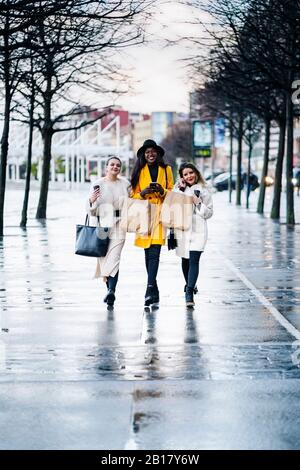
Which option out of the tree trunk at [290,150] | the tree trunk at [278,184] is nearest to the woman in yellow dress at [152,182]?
the tree trunk at [290,150]

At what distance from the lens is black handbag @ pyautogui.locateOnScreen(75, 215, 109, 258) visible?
13.9m

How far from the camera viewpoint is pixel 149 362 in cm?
970

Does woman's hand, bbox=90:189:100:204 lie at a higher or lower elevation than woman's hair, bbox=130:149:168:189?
lower

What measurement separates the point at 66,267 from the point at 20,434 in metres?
12.5

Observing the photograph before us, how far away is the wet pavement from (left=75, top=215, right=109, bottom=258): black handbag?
56 centimetres

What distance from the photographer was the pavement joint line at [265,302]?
11766 mm

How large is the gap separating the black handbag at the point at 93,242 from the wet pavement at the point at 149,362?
0.56 meters

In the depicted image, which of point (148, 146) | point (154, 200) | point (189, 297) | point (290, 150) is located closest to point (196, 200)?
point (154, 200)

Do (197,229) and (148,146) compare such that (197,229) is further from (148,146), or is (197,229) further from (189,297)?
(148,146)

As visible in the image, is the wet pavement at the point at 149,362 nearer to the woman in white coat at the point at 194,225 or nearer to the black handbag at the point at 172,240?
the woman in white coat at the point at 194,225

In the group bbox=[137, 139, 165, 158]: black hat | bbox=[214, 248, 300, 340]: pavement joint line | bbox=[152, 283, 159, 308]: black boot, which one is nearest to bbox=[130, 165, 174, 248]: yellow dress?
bbox=[137, 139, 165, 158]: black hat

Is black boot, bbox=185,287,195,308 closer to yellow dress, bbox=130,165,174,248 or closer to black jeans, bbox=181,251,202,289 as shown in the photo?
black jeans, bbox=181,251,202,289

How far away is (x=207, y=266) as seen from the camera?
19.9 metres

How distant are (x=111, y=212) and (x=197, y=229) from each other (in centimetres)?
95
